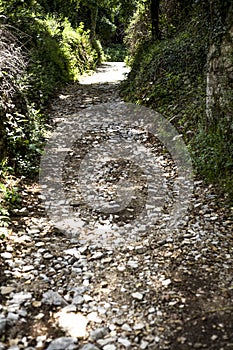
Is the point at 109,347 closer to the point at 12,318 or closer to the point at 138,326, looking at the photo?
the point at 138,326

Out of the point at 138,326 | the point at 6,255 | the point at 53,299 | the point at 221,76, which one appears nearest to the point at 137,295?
the point at 138,326

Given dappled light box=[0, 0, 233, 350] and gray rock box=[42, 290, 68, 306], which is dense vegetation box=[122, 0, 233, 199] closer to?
dappled light box=[0, 0, 233, 350]

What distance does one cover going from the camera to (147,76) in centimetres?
1145

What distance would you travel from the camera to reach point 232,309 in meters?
3.55

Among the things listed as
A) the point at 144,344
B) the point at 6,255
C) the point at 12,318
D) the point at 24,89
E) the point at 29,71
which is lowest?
the point at 144,344

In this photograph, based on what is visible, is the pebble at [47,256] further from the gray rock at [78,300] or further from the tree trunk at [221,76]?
the tree trunk at [221,76]

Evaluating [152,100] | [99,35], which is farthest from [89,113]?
[99,35]

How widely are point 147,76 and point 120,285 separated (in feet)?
27.9

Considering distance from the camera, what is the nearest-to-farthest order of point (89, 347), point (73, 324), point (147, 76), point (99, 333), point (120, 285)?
point (89, 347)
point (99, 333)
point (73, 324)
point (120, 285)
point (147, 76)

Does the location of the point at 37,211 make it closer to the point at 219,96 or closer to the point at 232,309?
the point at 232,309

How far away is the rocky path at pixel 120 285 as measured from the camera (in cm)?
334

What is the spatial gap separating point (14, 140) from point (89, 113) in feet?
15.1

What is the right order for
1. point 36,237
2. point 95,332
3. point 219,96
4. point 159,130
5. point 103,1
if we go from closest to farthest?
point 95,332, point 36,237, point 219,96, point 159,130, point 103,1

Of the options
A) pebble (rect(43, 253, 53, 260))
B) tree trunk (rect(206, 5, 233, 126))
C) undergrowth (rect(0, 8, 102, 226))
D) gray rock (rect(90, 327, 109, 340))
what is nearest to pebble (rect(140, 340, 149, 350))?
gray rock (rect(90, 327, 109, 340))
